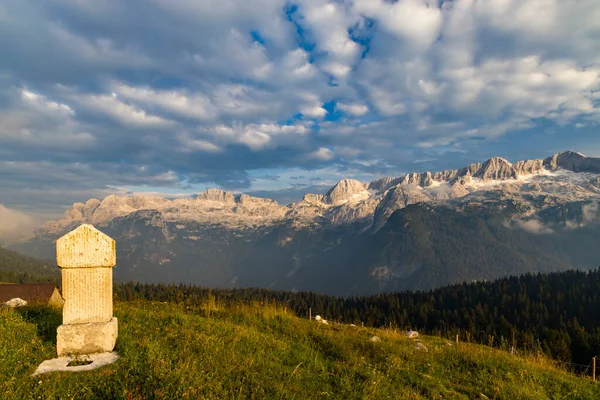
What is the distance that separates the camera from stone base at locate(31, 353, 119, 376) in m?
9.14

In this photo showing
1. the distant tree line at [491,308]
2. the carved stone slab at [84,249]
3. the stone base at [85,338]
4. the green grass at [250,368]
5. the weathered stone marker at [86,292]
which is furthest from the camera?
the distant tree line at [491,308]

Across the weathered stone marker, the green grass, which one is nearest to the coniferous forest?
the green grass

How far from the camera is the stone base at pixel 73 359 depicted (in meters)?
A: 9.14

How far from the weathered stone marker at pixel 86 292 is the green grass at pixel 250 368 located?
0.66 m

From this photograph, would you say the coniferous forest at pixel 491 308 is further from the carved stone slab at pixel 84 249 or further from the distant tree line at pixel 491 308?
the carved stone slab at pixel 84 249

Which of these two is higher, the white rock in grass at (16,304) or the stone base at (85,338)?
the stone base at (85,338)

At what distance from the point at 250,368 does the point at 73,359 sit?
5321 millimetres

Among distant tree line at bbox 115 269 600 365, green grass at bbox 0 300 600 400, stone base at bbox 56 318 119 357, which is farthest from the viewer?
distant tree line at bbox 115 269 600 365

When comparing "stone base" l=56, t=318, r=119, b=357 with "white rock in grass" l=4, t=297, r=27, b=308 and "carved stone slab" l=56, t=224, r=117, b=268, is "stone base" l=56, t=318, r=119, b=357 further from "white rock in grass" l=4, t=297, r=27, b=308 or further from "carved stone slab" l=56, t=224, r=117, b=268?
"white rock in grass" l=4, t=297, r=27, b=308

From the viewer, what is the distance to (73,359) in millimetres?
10078

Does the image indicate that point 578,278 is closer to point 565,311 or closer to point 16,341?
point 565,311

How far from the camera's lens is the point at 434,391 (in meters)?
9.81

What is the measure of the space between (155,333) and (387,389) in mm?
7960

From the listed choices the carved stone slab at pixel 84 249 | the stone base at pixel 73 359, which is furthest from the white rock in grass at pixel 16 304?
the stone base at pixel 73 359
